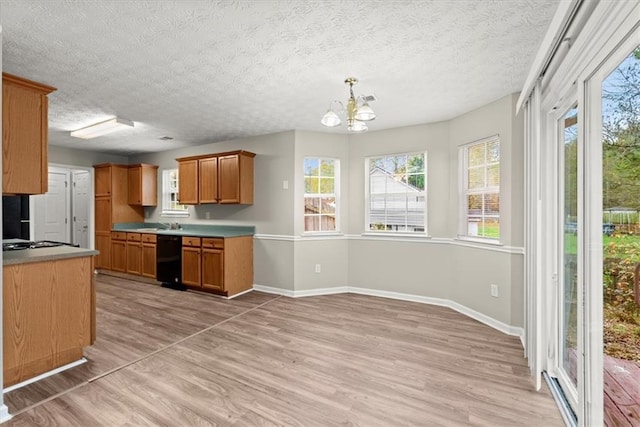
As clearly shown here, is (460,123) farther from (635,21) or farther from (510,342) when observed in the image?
(635,21)

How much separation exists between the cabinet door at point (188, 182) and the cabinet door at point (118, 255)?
155 cm

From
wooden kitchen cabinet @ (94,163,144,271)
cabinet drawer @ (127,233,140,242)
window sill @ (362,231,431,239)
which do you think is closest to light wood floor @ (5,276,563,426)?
window sill @ (362,231,431,239)

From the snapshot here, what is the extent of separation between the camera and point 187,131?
4637mm

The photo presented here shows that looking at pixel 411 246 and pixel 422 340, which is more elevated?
pixel 411 246

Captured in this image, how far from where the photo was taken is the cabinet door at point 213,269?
4.45 m

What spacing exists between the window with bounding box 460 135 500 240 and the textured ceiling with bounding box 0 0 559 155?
1.68 ft

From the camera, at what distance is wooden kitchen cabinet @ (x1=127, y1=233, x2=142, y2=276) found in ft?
17.9

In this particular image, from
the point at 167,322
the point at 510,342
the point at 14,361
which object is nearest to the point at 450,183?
the point at 510,342

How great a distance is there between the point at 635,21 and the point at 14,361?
3.82 meters

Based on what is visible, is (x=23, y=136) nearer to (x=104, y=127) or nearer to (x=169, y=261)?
(x=104, y=127)

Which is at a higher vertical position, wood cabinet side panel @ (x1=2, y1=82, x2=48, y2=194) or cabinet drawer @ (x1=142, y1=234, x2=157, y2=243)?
wood cabinet side panel @ (x1=2, y1=82, x2=48, y2=194)

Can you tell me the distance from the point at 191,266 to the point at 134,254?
157cm

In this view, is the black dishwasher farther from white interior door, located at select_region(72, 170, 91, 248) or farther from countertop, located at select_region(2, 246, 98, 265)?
white interior door, located at select_region(72, 170, 91, 248)

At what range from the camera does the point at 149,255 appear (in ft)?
17.5
